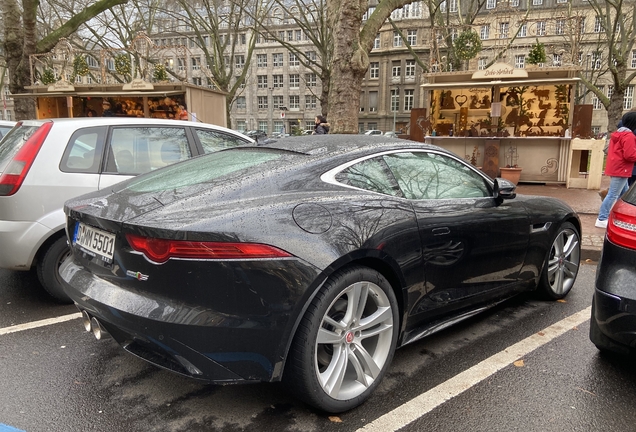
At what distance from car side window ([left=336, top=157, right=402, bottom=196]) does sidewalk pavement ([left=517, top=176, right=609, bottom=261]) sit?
4.01 m

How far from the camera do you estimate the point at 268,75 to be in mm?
70375

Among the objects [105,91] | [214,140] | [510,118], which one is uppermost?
[105,91]

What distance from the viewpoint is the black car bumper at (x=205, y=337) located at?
2160 millimetres

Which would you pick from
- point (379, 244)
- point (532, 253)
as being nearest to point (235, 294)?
point (379, 244)

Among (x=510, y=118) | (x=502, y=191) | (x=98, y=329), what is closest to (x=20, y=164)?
(x=98, y=329)

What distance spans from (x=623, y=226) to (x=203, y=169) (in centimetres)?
256

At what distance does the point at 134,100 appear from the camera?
47.4 feet

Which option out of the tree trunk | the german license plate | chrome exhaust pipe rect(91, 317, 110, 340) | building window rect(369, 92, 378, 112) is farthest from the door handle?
building window rect(369, 92, 378, 112)

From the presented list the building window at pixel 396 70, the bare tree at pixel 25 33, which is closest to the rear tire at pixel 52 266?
the bare tree at pixel 25 33

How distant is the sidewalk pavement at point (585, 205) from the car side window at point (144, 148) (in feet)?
16.6

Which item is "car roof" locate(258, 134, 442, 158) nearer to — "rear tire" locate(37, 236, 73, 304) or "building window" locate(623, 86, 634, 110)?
"rear tire" locate(37, 236, 73, 304)

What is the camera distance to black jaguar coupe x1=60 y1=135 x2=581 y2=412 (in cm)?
217

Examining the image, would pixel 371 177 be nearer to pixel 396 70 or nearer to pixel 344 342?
pixel 344 342

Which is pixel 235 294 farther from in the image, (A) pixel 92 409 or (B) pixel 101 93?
(B) pixel 101 93
